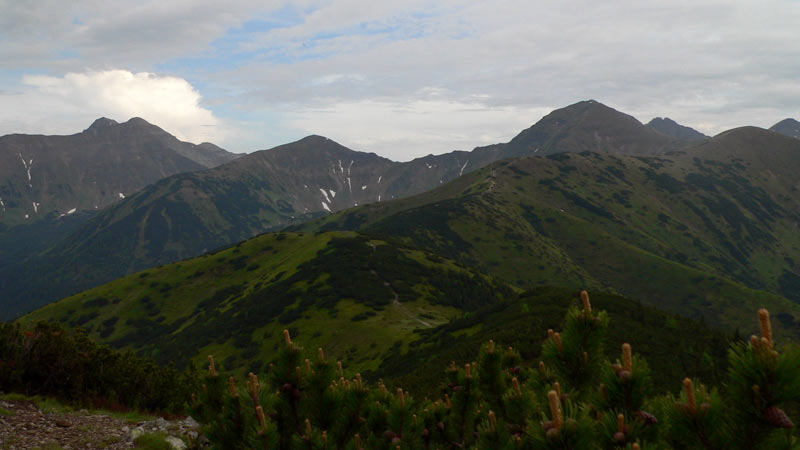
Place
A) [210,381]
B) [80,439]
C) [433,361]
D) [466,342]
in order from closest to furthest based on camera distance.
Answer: [210,381], [80,439], [433,361], [466,342]

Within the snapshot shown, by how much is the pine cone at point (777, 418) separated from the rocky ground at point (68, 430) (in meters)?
15.9

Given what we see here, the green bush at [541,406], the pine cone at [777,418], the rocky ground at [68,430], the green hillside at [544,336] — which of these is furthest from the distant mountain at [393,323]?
the pine cone at [777,418]

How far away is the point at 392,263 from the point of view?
188000 millimetres

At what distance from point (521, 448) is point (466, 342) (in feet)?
245

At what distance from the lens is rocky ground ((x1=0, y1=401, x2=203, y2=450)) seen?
15680 millimetres

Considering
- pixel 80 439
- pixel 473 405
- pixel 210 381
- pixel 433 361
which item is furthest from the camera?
pixel 433 361

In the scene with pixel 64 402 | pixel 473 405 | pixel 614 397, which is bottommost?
pixel 64 402

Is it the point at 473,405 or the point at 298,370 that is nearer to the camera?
the point at 298,370

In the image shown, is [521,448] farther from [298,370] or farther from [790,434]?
[298,370]

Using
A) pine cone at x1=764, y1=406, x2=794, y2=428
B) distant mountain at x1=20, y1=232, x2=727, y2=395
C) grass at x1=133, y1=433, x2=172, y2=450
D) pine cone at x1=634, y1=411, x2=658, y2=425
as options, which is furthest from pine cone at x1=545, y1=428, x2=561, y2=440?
distant mountain at x1=20, y1=232, x2=727, y2=395

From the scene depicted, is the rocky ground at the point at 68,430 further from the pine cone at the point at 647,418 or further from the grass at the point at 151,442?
the pine cone at the point at 647,418

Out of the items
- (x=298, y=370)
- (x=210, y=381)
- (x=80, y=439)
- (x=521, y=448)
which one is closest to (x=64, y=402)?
(x=80, y=439)

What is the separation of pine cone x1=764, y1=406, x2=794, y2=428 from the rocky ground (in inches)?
625

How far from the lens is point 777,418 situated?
4.02 metres
